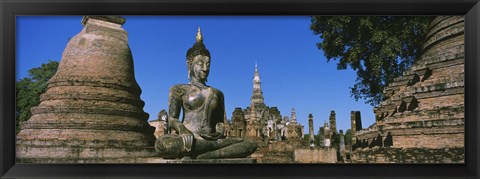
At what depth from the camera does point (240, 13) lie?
281 inches

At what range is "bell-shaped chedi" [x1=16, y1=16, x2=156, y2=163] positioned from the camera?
12781mm

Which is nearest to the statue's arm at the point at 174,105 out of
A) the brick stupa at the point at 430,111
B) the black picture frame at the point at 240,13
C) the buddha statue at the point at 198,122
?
the buddha statue at the point at 198,122

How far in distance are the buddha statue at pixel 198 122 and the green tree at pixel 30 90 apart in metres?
4.75

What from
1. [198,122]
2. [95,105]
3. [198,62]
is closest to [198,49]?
[198,62]

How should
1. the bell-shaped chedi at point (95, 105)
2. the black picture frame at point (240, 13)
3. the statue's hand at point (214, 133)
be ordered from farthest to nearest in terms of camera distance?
the bell-shaped chedi at point (95, 105)
the statue's hand at point (214, 133)
the black picture frame at point (240, 13)

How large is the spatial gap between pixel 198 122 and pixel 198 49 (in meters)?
1.20

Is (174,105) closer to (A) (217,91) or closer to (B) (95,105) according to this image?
(A) (217,91)

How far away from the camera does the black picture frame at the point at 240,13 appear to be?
7.14 m

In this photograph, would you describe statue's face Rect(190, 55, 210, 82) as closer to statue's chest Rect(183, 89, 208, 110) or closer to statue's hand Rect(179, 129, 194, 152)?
statue's chest Rect(183, 89, 208, 110)

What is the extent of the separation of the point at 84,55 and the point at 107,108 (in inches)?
65.3

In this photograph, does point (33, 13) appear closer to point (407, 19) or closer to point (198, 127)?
point (198, 127)

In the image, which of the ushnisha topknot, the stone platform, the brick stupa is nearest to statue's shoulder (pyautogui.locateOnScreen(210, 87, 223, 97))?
the ushnisha topknot

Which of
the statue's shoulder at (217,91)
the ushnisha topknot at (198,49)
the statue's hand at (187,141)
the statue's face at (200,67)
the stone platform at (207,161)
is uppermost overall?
the ushnisha topknot at (198,49)

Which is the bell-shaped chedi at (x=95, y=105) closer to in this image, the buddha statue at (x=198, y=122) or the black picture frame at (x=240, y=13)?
the buddha statue at (x=198, y=122)
